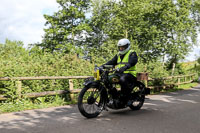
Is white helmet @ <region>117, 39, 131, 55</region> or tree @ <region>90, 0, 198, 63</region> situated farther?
tree @ <region>90, 0, 198, 63</region>

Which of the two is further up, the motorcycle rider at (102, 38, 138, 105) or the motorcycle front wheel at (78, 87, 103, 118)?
the motorcycle rider at (102, 38, 138, 105)

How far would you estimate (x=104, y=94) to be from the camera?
5.96 metres

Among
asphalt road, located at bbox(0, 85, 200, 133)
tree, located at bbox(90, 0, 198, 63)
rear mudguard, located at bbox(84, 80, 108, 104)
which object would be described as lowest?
asphalt road, located at bbox(0, 85, 200, 133)

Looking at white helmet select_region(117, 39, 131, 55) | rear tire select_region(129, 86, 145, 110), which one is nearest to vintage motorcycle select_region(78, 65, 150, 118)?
rear tire select_region(129, 86, 145, 110)

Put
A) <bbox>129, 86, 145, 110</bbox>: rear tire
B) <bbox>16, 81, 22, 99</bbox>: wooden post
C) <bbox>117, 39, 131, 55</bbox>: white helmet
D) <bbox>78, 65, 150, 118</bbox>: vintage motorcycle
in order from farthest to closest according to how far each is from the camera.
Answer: <bbox>16, 81, 22, 99</bbox>: wooden post < <bbox>129, 86, 145, 110</bbox>: rear tire < <bbox>117, 39, 131, 55</bbox>: white helmet < <bbox>78, 65, 150, 118</bbox>: vintage motorcycle

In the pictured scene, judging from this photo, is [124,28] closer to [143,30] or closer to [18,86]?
[143,30]

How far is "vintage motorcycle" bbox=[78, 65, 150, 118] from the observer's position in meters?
5.58

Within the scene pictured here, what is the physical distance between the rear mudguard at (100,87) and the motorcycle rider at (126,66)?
341 millimetres

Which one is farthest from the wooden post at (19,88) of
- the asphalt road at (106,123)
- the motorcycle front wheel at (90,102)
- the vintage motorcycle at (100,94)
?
the motorcycle front wheel at (90,102)

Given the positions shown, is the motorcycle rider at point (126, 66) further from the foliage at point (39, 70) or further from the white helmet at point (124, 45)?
the foliage at point (39, 70)

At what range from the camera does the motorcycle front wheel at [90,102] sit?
5.47 meters

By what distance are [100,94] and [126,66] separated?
1001mm

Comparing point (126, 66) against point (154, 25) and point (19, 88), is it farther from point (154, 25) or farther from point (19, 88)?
point (154, 25)

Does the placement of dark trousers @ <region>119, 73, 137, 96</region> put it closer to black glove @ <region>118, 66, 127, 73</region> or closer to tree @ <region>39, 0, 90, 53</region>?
black glove @ <region>118, 66, 127, 73</region>
